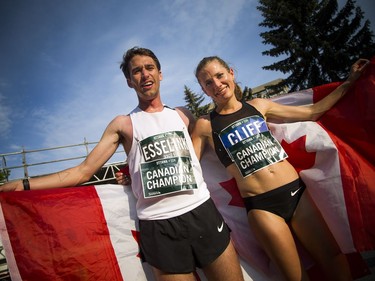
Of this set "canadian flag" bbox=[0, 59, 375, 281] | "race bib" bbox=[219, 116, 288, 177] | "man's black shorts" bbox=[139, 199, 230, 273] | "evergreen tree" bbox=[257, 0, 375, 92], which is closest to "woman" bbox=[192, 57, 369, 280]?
"race bib" bbox=[219, 116, 288, 177]

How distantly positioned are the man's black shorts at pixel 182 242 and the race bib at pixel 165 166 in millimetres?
232

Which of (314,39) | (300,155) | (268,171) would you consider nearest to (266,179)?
(268,171)

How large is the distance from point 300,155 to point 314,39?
14.9 metres

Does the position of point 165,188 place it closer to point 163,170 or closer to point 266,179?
point 163,170

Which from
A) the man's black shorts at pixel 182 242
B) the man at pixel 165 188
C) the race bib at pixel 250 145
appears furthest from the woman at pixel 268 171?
the man's black shorts at pixel 182 242

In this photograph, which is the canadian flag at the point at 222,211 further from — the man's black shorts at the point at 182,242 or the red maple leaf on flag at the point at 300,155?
the man's black shorts at the point at 182,242

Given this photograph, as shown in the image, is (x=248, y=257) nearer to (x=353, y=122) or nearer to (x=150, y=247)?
(x=150, y=247)

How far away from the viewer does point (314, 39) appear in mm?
14023

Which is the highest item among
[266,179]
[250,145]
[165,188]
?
[250,145]

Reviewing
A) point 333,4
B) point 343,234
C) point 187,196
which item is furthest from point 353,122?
point 333,4

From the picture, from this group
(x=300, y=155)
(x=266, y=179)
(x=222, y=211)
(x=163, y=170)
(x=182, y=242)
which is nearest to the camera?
(x=182, y=242)

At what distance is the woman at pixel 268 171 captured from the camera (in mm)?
1892

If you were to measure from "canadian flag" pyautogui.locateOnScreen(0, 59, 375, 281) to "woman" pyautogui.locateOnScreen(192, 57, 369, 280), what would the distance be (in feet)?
0.41

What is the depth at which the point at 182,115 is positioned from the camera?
2.41m
